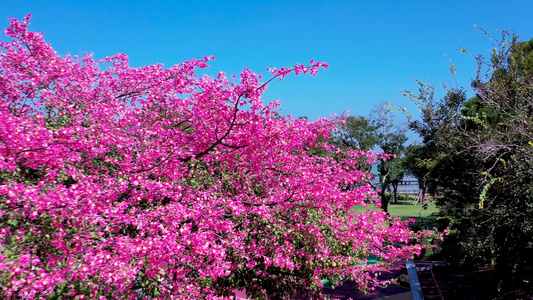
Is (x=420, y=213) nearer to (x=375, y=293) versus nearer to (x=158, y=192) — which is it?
(x=375, y=293)

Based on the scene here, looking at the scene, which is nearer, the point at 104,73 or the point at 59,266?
the point at 59,266

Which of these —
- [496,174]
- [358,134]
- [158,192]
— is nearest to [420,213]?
[358,134]

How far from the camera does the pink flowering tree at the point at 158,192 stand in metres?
3.37

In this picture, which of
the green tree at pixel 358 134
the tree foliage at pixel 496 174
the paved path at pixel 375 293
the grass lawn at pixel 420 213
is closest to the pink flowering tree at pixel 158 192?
the tree foliage at pixel 496 174

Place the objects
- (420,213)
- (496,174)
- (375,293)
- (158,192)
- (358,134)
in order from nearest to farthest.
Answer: (158,192) < (496,174) < (375,293) < (420,213) < (358,134)

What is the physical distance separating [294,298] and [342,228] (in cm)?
214

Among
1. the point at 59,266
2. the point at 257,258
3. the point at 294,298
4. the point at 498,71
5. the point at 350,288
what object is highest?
the point at 498,71

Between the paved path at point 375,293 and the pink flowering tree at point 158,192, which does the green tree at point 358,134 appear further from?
the pink flowering tree at point 158,192

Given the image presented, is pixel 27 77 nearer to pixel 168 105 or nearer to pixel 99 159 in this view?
pixel 99 159

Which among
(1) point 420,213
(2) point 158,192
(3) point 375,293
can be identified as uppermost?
(2) point 158,192

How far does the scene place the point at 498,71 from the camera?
1280cm

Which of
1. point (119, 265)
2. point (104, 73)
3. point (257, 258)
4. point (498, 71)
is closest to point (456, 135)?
point (498, 71)

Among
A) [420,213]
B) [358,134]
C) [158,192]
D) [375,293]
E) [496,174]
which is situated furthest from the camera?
[358,134]

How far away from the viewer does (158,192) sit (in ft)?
15.5
